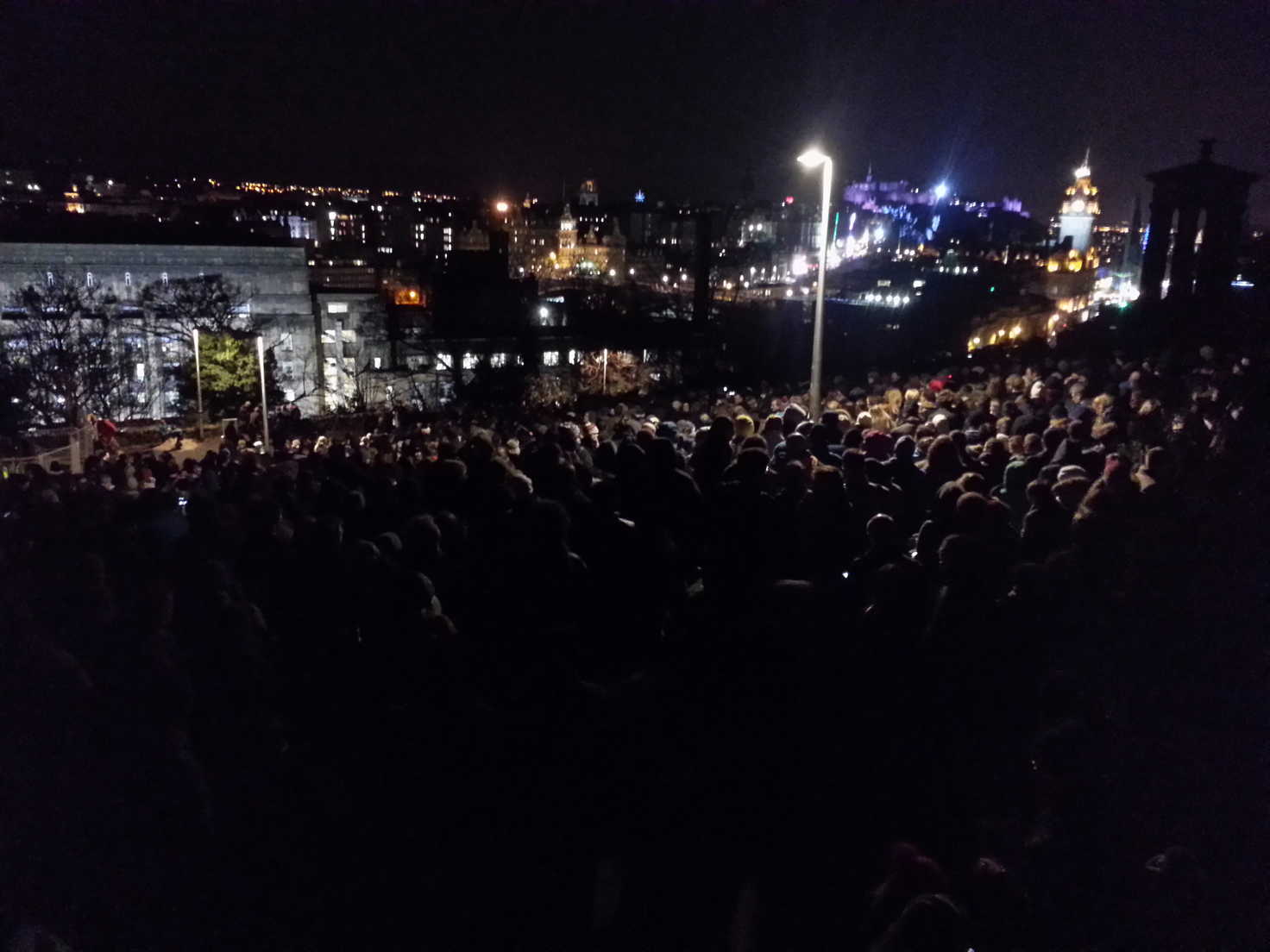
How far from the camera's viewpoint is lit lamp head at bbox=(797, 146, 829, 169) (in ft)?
32.0

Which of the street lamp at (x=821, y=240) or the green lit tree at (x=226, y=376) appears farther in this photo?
the green lit tree at (x=226, y=376)

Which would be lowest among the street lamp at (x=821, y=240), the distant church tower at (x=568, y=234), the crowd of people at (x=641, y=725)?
the crowd of people at (x=641, y=725)

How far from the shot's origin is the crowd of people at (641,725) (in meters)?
3.32

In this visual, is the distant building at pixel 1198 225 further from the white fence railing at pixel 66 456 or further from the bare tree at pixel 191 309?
the bare tree at pixel 191 309

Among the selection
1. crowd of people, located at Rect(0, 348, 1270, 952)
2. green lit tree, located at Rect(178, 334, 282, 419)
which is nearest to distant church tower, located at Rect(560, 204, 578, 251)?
green lit tree, located at Rect(178, 334, 282, 419)

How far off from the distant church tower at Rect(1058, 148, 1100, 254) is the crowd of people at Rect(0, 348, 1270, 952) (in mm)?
128054

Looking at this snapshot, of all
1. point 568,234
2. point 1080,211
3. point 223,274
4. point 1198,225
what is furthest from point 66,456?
point 1080,211

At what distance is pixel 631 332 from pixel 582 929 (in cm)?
4291

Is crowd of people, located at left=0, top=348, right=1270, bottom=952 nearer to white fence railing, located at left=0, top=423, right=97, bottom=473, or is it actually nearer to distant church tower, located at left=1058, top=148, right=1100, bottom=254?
white fence railing, located at left=0, top=423, right=97, bottom=473

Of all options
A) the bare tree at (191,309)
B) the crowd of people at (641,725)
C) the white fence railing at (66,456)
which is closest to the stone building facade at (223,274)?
the bare tree at (191,309)

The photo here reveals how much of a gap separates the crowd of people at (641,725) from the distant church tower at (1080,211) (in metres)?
128

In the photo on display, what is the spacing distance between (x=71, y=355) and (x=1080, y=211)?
126039 mm

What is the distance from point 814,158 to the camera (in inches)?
386

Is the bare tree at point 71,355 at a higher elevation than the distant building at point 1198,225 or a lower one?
lower
